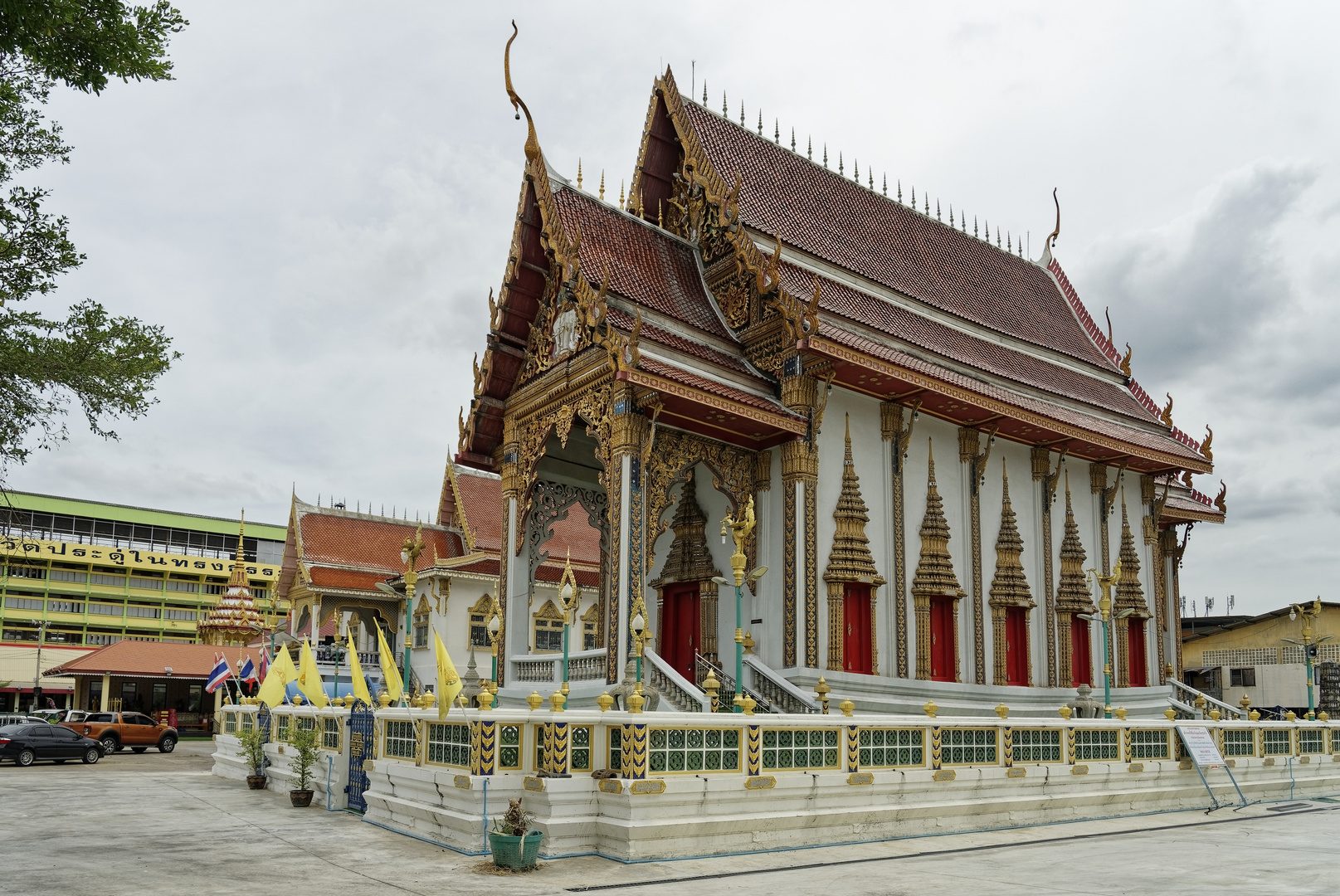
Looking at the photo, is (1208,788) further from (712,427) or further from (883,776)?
(712,427)

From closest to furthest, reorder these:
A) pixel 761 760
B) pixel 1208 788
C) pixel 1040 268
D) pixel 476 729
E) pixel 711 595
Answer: pixel 476 729
pixel 761 760
pixel 1208 788
pixel 711 595
pixel 1040 268

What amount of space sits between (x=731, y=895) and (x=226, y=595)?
4142cm

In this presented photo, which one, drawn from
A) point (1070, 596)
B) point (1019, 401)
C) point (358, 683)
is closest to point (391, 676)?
point (358, 683)

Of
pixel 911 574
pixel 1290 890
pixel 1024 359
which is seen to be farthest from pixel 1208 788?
pixel 1024 359

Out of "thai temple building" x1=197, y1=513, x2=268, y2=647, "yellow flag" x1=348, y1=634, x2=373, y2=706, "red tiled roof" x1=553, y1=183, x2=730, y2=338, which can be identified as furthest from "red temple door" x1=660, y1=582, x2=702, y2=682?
"thai temple building" x1=197, y1=513, x2=268, y2=647

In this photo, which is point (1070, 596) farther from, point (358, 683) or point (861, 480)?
point (358, 683)

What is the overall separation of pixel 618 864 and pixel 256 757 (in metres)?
9.99

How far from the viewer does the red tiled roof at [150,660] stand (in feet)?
127

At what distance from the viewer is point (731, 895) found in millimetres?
8461

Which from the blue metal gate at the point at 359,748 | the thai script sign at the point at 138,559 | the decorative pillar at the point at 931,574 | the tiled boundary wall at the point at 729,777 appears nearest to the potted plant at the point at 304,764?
the tiled boundary wall at the point at 729,777

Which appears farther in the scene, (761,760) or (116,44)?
(761,760)

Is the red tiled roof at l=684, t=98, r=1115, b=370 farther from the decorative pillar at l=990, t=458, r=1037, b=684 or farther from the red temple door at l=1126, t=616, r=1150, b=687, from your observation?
the red temple door at l=1126, t=616, r=1150, b=687

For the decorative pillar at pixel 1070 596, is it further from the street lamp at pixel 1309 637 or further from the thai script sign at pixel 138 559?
the thai script sign at pixel 138 559

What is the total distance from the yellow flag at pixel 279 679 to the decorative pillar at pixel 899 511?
940cm
